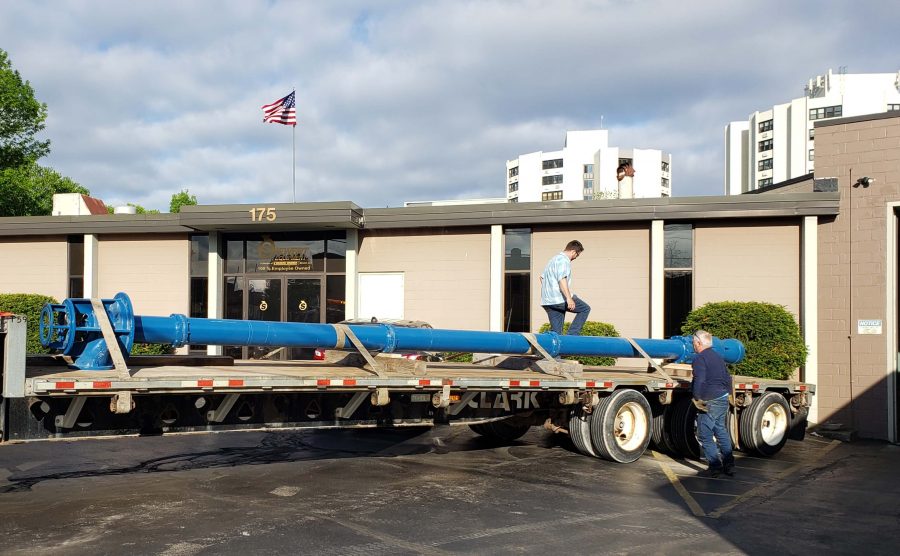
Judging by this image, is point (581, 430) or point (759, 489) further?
point (581, 430)

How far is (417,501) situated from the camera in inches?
304

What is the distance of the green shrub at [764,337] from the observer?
14.9 meters

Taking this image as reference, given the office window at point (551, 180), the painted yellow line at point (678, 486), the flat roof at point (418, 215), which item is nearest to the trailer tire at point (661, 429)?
the painted yellow line at point (678, 486)

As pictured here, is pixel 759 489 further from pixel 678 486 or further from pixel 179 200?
pixel 179 200

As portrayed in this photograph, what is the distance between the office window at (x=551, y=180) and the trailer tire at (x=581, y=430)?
385 ft

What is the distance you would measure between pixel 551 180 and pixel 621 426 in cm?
11938

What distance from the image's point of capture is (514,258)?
1844 cm

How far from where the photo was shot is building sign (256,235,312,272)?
1984 cm

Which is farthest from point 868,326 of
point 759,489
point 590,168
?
point 590,168

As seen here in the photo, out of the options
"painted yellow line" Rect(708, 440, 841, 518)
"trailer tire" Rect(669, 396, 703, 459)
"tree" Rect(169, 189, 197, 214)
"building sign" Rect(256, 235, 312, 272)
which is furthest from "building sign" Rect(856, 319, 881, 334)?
"tree" Rect(169, 189, 197, 214)

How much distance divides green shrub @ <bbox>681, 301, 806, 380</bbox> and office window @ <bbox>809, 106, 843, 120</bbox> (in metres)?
91.7

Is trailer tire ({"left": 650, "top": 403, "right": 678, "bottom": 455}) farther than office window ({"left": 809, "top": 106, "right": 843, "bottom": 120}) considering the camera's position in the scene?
No

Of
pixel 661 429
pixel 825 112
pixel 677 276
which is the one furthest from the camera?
pixel 825 112

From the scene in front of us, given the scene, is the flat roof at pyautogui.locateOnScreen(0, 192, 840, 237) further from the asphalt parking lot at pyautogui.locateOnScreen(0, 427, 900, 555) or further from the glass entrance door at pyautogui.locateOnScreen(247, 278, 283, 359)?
the asphalt parking lot at pyautogui.locateOnScreen(0, 427, 900, 555)
